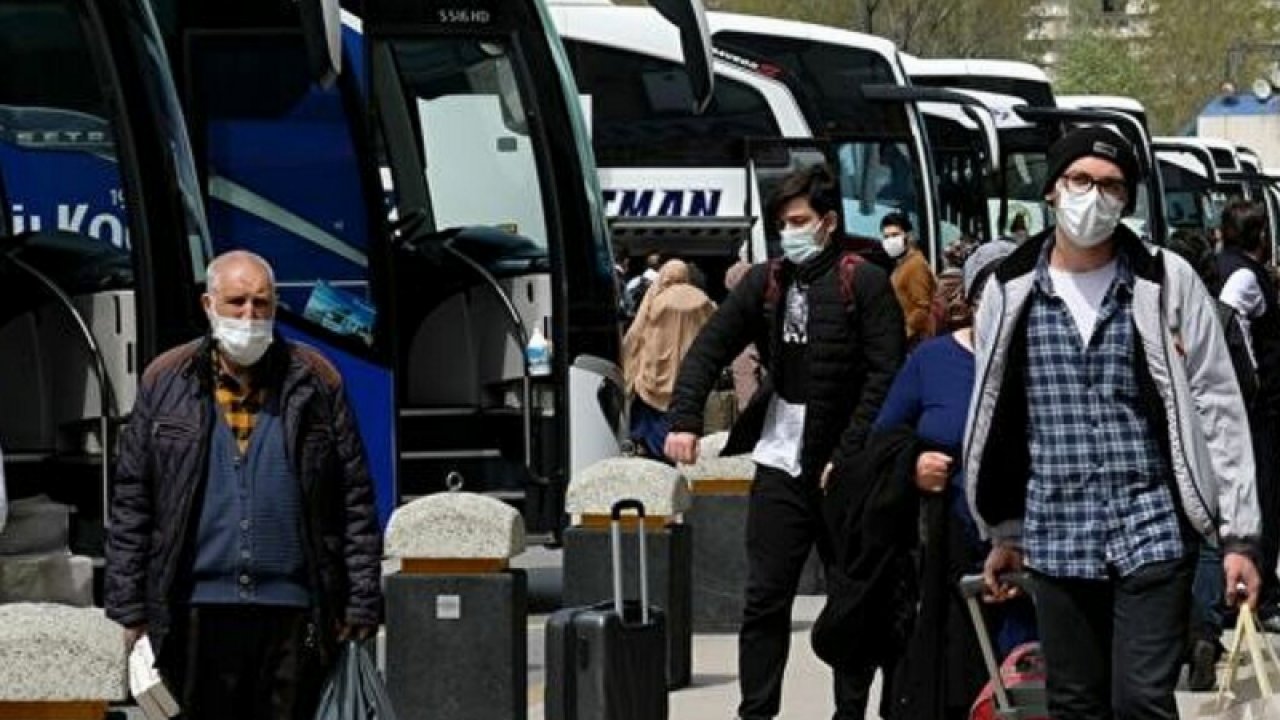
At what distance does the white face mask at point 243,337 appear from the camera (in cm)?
909

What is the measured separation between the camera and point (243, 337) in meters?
9.09

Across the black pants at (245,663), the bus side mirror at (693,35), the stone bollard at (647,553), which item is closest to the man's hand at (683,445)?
the stone bollard at (647,553)

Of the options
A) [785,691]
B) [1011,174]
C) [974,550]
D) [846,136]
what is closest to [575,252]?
[785,691]

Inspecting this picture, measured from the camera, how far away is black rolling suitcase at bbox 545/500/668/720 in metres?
11.4

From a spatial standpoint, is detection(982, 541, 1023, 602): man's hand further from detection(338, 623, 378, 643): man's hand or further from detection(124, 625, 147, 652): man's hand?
detection(124, 625, 147, 652): man's hand

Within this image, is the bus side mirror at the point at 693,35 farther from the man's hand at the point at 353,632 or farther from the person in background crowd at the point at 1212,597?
the man's hand at the point at 353,632

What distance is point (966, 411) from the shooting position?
404 inches

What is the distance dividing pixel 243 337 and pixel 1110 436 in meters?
2.14

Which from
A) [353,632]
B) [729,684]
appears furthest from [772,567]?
[729,684]

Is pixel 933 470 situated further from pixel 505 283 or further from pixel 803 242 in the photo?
pixel 505 283

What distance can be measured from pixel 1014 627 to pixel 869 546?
762 millimetres

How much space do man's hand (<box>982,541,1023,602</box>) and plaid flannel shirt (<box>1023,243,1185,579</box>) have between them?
379mm

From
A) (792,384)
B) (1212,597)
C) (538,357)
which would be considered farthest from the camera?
(538,357)

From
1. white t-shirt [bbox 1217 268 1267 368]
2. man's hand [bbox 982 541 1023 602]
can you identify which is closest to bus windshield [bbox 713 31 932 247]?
white t-shirt [bbox 1217 268 1267 368]
